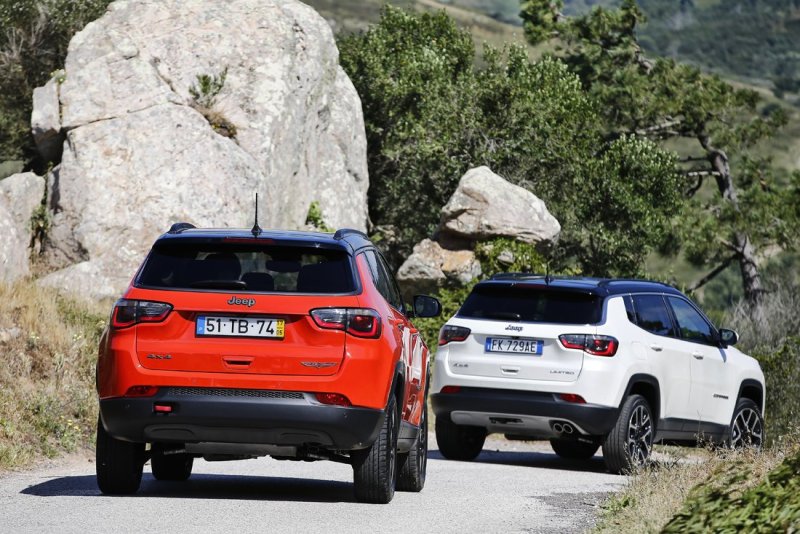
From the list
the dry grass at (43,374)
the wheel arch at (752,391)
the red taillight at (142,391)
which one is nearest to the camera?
the red taillight at (142,391)

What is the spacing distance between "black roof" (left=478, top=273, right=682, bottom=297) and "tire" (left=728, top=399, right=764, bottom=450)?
6.34 feet

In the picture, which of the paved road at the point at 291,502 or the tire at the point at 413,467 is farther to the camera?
the tire at the point at 413,467

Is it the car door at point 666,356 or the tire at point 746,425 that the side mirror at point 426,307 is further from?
the tire at point 746,425

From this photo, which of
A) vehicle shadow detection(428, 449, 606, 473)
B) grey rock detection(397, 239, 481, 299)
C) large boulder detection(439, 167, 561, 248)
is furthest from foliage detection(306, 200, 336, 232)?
vehicle shadow detection(428, 449, 606, 473)

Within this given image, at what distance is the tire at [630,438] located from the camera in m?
12.9

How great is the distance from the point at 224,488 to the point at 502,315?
13.3 ft

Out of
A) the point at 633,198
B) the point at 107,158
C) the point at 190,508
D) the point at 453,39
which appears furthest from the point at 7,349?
the point at 453,39

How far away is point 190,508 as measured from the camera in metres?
8.88

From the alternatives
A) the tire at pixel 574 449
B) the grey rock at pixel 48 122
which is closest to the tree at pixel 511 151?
the grey rock at pixel 48 122

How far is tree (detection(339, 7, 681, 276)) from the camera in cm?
3020

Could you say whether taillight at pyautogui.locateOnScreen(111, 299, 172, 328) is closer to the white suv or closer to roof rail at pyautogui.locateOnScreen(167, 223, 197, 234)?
roof rail at pyautogui.locateOnScreen(167, 223, 197, 234)

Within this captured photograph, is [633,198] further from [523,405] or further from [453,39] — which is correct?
[523,405]

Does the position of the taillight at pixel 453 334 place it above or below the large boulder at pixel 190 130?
above

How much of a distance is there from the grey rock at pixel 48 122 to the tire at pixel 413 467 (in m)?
14.0
